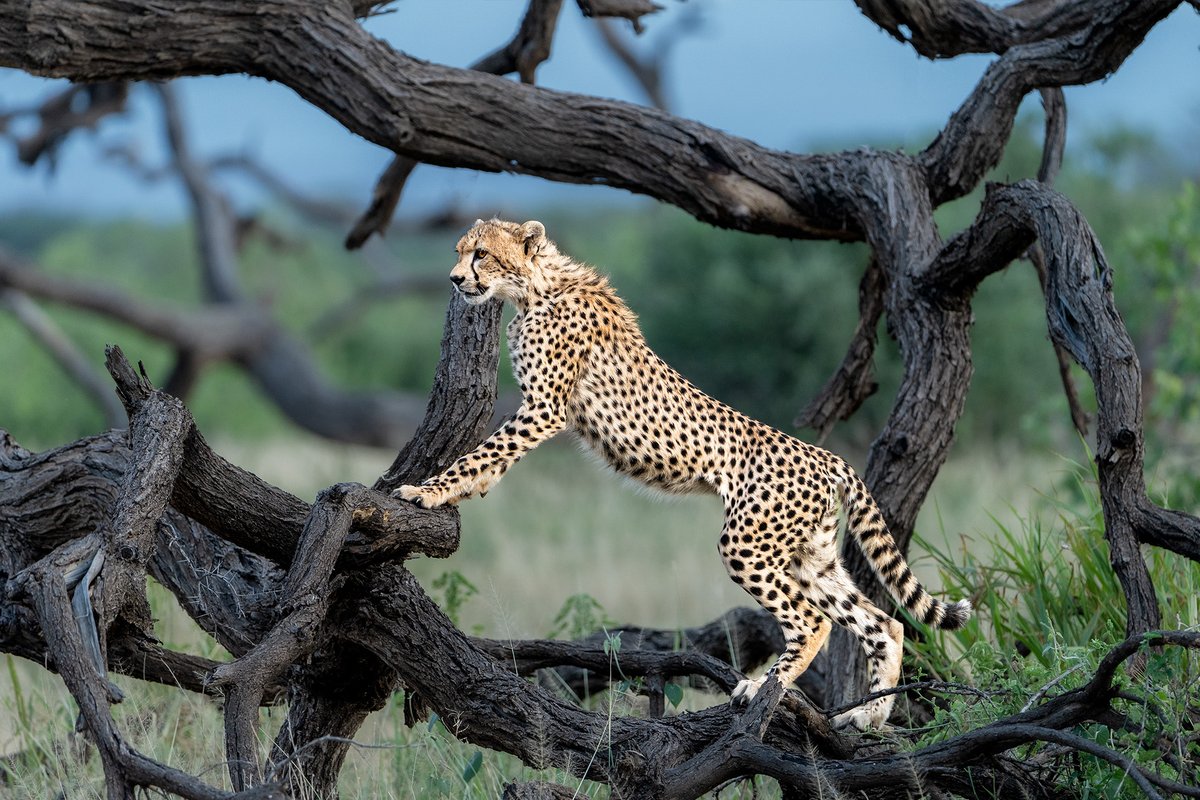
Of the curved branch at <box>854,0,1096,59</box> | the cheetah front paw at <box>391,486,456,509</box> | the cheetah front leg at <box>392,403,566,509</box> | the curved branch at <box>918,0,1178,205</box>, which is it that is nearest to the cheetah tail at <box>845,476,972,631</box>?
the cheetah front leg at <box>392,403,566,509</box>

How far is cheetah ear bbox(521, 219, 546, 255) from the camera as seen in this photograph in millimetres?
4352

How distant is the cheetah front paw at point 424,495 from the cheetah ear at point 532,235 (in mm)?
900

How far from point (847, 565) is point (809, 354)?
1080cm

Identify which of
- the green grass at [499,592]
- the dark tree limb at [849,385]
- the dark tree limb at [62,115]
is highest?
the dark tree limb at [62,115]

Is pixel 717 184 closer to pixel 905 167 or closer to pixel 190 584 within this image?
pixel 905 167

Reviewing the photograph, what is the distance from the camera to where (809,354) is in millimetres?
15680

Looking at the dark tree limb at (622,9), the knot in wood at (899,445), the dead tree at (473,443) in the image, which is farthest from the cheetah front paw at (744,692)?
the dark tree limb at (622,9)

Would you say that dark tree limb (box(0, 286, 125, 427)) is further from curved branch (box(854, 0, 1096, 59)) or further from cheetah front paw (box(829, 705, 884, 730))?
cheetah front paw (box(829, 705, 884, 730))

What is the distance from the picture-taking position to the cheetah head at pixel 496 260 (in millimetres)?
4266

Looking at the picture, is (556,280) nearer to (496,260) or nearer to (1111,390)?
(496,260)

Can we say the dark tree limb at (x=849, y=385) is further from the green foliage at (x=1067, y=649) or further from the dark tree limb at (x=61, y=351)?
the dark tree limb at (x=61, y=351)

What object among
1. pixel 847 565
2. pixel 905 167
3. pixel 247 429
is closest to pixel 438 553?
pixel 847 565

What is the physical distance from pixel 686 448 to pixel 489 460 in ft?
1.93

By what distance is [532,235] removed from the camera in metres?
4.38
